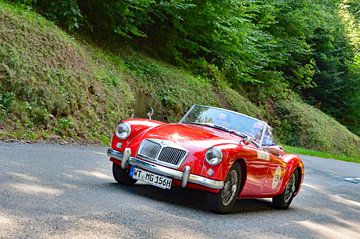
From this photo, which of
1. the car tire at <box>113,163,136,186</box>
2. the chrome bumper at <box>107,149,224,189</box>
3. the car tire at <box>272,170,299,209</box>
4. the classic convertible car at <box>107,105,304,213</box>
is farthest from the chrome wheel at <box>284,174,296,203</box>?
the car tire at <box>113,163,136,186</box>

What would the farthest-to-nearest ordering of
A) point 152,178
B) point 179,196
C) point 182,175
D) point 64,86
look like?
point 64,86, point 179,196, point 152,178, point 182,175

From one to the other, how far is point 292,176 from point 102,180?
3420 millimetres

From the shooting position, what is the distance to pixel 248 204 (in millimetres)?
9164

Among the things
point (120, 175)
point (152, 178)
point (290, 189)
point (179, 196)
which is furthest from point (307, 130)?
point (152, 178)

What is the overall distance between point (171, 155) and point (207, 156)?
49cm

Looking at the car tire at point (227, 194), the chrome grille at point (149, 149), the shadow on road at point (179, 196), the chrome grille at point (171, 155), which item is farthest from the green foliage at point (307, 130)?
the chrome grille at point (171, 155)

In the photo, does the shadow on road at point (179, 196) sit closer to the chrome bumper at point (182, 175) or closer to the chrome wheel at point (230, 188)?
the chrome wheel at point (230, 188)

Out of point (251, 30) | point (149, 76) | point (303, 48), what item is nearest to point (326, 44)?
point (303, 48)

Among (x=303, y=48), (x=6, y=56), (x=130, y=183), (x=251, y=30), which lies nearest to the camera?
(x=130, y=183)

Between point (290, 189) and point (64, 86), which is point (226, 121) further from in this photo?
point (64, 86)

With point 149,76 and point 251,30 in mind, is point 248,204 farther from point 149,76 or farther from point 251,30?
point 251,30

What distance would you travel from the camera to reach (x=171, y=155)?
287 inches

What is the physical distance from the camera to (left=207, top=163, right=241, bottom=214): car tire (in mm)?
7188

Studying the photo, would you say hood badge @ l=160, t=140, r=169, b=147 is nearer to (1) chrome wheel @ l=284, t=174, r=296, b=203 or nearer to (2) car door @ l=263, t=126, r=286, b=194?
(2) car door @ l=263, t=126, r=286, b=194
